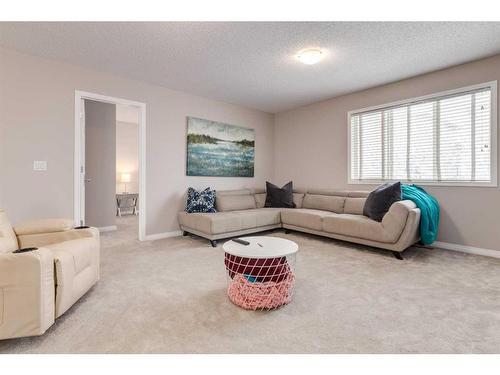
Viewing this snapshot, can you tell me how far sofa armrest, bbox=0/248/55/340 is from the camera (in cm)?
136

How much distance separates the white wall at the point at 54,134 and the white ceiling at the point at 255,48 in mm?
193

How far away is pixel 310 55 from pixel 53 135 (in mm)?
3234

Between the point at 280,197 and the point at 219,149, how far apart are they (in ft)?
4.79

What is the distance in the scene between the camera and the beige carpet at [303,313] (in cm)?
141

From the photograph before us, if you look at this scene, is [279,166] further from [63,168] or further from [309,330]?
[309,330]

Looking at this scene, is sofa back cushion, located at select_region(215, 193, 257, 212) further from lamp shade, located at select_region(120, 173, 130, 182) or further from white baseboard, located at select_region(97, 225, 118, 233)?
lamp shade, located at select_region(120, 173, 130, 182)

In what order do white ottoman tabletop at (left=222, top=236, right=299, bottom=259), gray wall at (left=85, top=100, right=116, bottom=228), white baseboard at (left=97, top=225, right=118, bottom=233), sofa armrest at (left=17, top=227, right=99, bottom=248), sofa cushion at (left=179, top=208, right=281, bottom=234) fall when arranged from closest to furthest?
white ottoman tabletop at (left=222, top=236, right=299, bottom=259) < sofa armrest at (left=17, top=227, right=99, bottom=248) < sofa cushion at (left=179, top=208, right=281, bottom=234) < gray wall at (left=85, top=100, right=116, bottom=228) < white baseboard at (left=97, top=225, right=118, bottom=233)

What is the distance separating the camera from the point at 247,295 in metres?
1.82

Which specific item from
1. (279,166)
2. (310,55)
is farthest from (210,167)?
(310,55)

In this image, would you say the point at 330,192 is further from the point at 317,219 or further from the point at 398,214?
the point at 398,214

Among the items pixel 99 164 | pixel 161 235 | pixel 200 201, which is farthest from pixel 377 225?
pixel 99 164

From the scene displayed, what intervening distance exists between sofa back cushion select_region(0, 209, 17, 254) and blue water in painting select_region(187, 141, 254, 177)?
2602 millimetres

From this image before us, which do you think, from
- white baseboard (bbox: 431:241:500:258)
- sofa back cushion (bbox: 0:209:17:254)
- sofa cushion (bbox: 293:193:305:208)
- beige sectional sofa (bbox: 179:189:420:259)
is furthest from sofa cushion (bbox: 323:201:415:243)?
sofa back cushion (bbox: 0:209:17:254)

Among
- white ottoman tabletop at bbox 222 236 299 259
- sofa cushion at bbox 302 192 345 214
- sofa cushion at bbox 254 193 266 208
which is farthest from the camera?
sofa cushion at bbox 254 193 266 208
